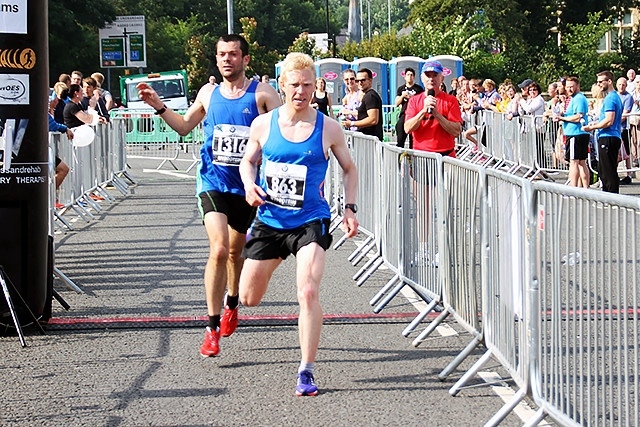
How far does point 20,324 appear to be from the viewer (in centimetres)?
809

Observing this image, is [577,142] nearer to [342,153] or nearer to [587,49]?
[342,153]

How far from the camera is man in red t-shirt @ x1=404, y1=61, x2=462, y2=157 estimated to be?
36.7 ft

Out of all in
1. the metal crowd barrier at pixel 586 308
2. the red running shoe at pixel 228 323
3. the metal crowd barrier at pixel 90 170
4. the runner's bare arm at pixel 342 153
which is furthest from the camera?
the metal crowd barrier at pixel 90 170

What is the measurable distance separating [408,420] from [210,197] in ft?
7.59

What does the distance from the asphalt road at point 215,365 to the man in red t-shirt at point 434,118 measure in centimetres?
144

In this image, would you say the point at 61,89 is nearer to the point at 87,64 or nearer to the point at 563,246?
the point at 563,246

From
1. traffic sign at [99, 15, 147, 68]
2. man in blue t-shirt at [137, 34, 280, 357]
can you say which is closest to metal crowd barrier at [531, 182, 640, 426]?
man in blue t-shirt at [137, 34, 280, 357]

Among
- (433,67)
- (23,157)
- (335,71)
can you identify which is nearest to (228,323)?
(23,157)

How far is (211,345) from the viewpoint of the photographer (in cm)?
729

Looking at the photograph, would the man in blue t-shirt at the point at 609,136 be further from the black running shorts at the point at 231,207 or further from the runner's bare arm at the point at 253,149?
the runner's bare arm at the point at 253,149

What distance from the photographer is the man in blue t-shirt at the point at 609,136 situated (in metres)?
16.3

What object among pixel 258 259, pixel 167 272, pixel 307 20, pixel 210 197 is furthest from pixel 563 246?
pixel 307 20

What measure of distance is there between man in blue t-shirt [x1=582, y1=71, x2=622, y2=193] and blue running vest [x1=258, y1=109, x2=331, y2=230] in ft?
33.6

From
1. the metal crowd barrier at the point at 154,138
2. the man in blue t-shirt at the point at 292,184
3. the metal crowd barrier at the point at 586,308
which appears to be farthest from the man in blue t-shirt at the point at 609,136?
the metal crowd barrier at the point at 154,138
